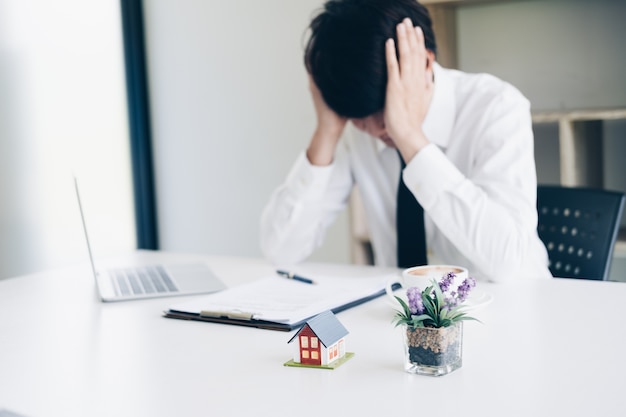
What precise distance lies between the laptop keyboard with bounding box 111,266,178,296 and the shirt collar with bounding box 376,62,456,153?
68 cm

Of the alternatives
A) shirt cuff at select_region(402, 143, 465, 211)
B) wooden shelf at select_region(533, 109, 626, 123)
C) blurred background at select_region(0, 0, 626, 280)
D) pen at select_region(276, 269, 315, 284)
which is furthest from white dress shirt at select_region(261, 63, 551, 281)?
blurred background at select_region(0, 0, 626, 280)

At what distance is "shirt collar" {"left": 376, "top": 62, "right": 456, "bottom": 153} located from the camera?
5.98ft

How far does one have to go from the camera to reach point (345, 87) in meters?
1.67

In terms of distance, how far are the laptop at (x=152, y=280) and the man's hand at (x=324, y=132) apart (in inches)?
14.9

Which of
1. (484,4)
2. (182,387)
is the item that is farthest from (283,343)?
(484,4)

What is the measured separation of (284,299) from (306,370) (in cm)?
35

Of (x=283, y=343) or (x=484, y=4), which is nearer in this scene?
(x=283, y=343)

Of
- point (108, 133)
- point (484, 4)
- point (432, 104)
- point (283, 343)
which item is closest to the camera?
point (283, 343)

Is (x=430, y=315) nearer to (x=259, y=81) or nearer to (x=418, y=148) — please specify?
(x=418, y=148)

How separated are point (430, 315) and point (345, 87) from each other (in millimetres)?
819

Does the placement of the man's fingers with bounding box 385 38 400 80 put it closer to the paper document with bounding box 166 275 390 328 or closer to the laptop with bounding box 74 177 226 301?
the paper document with bounding box 166 275 390 328

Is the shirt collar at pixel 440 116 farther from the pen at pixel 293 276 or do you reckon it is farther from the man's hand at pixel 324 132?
the pen at pixel 293 276

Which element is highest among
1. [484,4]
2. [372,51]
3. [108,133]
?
[484,4]

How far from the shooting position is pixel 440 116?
72.0 inches
